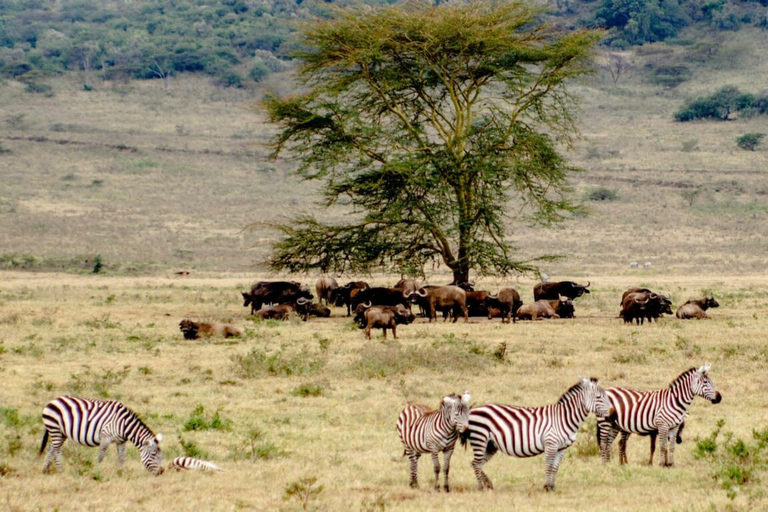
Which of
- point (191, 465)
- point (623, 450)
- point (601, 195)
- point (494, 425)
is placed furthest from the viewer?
point (601, 195)

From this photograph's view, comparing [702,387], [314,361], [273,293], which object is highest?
[273,293]

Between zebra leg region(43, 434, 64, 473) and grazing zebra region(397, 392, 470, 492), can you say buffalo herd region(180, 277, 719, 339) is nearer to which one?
zebra leg region(43, 434, 64, 473)

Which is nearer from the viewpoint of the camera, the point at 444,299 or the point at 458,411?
the point at 458,411

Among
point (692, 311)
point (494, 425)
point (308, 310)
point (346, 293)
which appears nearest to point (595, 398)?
point (494, 425)

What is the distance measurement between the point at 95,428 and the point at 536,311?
17276 mm

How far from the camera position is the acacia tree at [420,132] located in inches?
1109

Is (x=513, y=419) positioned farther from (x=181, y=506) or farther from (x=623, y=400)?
(x=181, y=506)

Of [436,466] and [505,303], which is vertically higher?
[505,303]

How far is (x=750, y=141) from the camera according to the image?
8012 cm

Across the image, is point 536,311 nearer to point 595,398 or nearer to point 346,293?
point 346,293

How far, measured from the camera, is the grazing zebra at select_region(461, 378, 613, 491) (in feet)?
31.9

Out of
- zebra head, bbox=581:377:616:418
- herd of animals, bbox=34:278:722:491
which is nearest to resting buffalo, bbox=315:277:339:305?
herd of animals, bbox=34:278:722:491

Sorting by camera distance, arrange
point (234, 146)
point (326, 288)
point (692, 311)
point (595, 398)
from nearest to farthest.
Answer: point (595, 398)
point (692, 311)
point (326, 288)
point (234, 146)

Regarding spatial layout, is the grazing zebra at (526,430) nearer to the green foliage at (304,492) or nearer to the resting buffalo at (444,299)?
the green foliage at (304,492)
